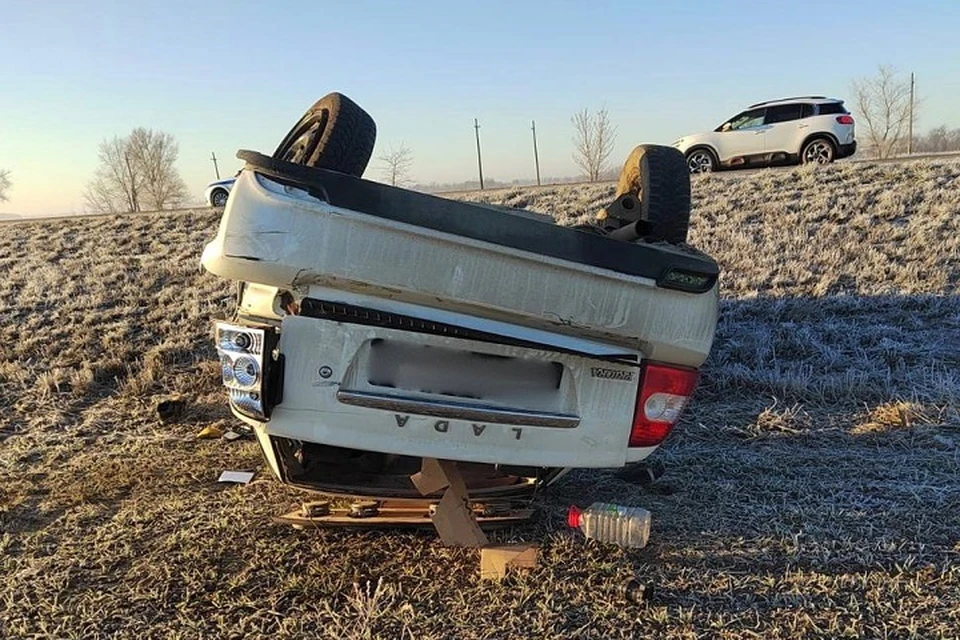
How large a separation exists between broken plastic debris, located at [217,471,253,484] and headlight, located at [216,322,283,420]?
1.67 meters

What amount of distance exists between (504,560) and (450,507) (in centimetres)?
29

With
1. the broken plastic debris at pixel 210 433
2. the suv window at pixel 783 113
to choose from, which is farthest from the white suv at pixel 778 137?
the broken plastic debris at pixel 210 433

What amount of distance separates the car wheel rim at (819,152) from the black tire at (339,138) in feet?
48.1

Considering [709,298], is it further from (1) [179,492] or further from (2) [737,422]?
(1) [179,492]

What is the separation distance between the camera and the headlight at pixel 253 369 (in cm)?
227

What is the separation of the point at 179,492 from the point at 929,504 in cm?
366

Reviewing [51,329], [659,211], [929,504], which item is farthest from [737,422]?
[51,329]

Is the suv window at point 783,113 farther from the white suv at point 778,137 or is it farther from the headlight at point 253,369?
the headlight at point 253,369

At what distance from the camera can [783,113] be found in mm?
15461

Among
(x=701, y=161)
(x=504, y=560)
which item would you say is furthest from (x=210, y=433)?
(x=701, y=161)

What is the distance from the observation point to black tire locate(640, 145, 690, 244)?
9.66 ft

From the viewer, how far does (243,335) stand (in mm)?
2305

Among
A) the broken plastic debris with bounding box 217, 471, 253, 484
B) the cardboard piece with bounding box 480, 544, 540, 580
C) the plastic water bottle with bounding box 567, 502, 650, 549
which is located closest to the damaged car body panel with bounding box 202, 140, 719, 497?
the plastic water bottle with bounding box 567, 502, 650, 549

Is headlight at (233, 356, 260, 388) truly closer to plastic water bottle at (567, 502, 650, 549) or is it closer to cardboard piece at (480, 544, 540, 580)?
cardboard piece at (480, 544, 540, 580)
